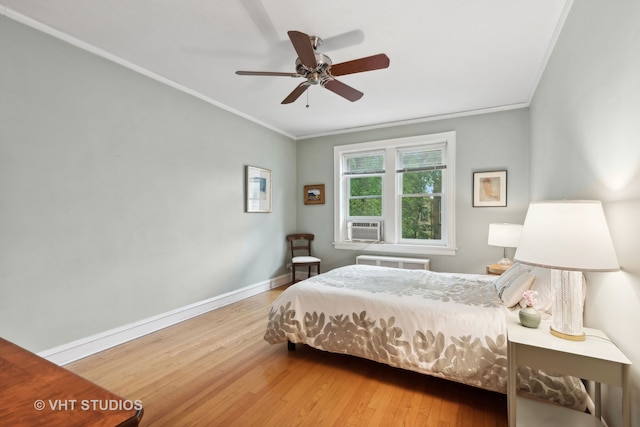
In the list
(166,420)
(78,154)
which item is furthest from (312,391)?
(78,154)

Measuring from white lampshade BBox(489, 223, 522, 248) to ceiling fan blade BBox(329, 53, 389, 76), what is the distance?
2.34 m

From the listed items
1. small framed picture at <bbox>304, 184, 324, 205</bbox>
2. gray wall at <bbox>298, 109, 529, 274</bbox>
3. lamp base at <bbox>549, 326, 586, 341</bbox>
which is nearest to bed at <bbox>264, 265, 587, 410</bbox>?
lamp base at <bbox>549, 326, 586, 341</bbox>

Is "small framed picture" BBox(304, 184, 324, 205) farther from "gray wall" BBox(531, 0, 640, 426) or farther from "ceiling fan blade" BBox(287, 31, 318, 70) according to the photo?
"gray wall" BBox(531, 0, 640, 426)

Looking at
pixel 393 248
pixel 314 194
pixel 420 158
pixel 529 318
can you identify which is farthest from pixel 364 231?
pixel 529 318

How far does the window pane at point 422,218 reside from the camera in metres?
4.40

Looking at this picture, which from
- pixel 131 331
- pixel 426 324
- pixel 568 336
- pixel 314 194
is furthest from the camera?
pixel 314 194

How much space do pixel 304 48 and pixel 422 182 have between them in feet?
10.1

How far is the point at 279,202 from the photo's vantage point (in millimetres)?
4945

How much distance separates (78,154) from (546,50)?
4189mm

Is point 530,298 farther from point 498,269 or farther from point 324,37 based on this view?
point 324,37

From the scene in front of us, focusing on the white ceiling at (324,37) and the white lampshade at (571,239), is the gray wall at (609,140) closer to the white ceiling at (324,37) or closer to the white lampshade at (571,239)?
the white lampshade at (571,239)

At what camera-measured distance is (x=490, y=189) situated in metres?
3.92

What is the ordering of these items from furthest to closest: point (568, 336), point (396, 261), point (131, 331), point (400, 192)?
point (400, 192), point (396, 261), point (131, 331), point (568, 336)

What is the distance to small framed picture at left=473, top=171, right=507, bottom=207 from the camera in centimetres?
386
